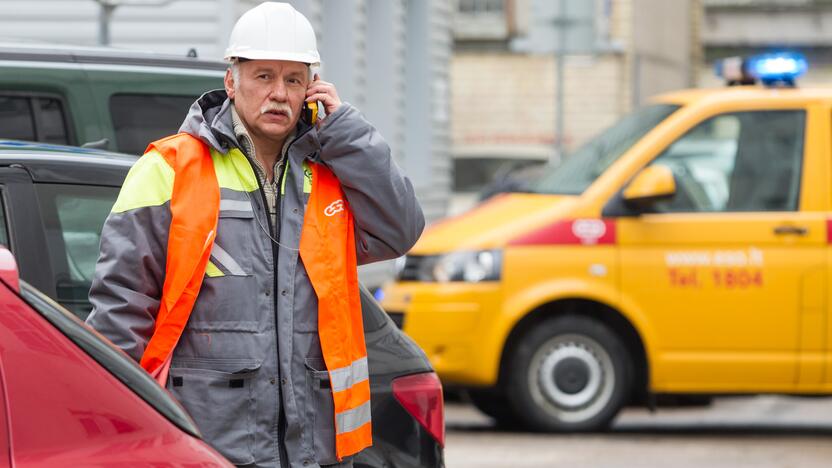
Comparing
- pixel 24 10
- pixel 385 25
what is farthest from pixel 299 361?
pixel 385 25

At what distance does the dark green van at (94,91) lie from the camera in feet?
19.8

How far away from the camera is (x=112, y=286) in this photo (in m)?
3.75

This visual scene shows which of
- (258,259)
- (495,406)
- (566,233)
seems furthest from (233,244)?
(495,406)

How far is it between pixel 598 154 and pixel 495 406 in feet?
5.04

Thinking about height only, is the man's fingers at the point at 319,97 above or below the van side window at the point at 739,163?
above

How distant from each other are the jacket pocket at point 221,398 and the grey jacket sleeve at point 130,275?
0.11m

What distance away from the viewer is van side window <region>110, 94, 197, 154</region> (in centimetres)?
626

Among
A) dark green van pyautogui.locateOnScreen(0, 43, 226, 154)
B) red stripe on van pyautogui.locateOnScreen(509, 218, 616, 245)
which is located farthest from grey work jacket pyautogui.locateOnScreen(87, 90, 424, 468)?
red stripe on van pyautogui.locateOnScreen(509, 218, 616, 245)

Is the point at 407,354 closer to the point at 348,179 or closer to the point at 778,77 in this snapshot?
the point at 348,179

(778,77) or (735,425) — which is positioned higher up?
(778,77)

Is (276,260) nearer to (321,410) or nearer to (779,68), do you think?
(321,410)

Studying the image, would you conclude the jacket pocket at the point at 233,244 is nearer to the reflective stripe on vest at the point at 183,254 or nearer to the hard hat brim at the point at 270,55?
the reflective stripe on vest at the point at 183,254

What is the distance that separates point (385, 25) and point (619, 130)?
8058mm

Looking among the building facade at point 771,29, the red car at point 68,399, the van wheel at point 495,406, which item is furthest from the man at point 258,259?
the building facade at point 771,29
